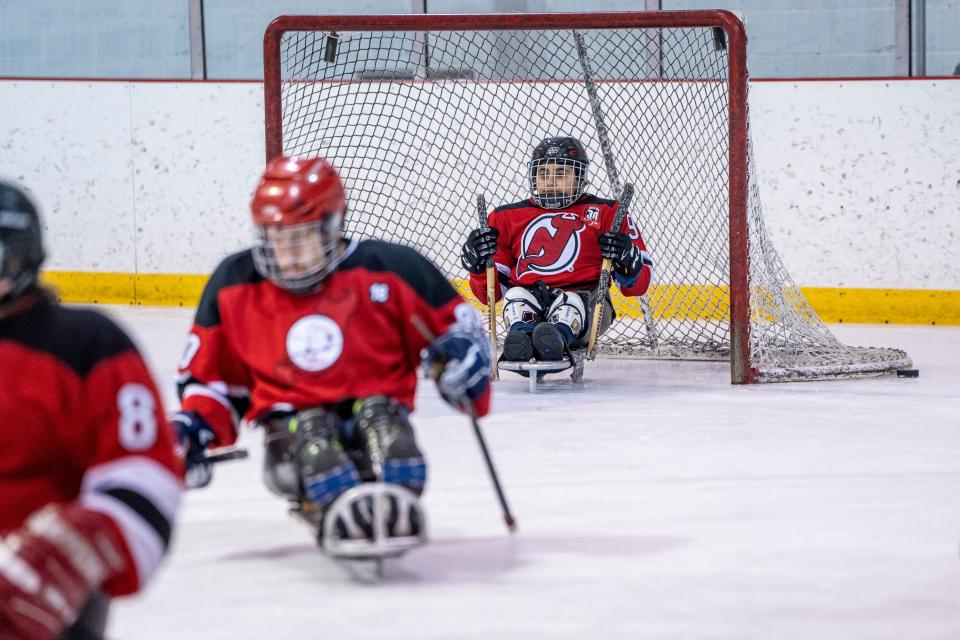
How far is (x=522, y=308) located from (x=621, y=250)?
1.36ft

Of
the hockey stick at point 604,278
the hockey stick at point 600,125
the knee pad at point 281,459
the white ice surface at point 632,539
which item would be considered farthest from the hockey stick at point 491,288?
the knee pad at point 281,459

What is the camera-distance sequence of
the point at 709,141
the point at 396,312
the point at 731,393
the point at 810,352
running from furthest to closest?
the point at 709,141, the point at 810,352, the point at 731,393, the point at 396,312

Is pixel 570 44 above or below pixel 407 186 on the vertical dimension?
above

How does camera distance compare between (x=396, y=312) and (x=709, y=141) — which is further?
(x=709, y=141)

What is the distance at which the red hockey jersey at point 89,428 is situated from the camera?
4.89 feet

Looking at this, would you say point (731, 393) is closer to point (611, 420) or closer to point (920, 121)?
point (611, 420)

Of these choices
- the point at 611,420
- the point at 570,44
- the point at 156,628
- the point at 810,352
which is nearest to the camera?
the point at 156,628

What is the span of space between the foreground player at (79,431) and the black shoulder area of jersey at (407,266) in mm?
1248

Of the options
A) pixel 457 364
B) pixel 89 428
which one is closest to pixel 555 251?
pixel 457 364

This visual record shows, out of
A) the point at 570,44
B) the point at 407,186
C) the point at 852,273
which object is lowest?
the point at 852,273

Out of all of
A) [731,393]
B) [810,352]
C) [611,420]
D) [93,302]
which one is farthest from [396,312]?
[93,302]

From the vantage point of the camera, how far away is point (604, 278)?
507 centimetres

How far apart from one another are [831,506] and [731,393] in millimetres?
1683

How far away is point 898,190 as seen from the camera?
250 inches
